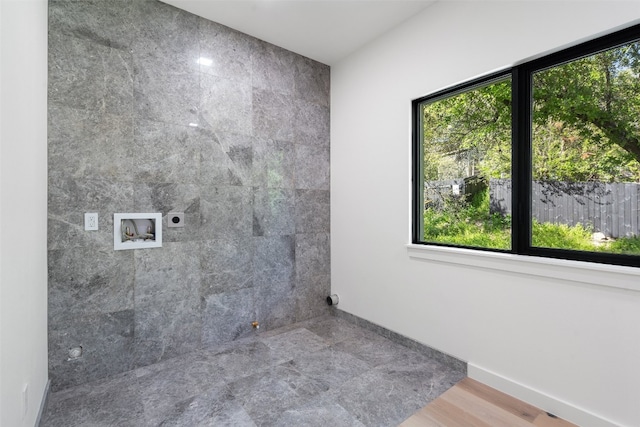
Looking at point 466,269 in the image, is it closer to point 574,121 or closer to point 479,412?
point 479,412

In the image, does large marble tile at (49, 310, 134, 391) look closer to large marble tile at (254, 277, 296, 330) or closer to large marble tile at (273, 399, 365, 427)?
large marble tile at (254, 277, 296, 330)

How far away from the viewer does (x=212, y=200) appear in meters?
2.62

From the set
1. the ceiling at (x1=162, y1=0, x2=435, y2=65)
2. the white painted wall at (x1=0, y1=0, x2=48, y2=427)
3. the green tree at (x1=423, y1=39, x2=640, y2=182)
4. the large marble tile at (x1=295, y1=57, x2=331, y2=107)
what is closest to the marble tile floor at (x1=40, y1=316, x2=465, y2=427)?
the white painted wall at (x1=0, y1=0, x2=48, y2=427)

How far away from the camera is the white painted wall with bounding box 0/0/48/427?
1.09m

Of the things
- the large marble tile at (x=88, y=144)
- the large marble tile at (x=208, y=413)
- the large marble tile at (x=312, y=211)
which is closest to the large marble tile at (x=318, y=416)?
the large marble tile at (x=208, y=413)

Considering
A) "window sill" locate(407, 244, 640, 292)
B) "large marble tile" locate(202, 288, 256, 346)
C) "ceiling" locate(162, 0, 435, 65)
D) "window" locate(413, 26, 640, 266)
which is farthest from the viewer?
"large marble tile" locate(202, 288, 256, 346)

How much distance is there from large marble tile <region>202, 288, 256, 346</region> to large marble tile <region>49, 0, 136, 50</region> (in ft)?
6.74

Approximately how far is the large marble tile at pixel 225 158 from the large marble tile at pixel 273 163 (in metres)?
0.07

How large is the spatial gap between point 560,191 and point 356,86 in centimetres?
200

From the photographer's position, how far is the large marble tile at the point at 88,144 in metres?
2.00

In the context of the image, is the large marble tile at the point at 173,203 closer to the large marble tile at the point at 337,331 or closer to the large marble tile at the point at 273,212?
the large marble tile at the point at 273,212

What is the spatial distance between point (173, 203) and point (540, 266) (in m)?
2.56

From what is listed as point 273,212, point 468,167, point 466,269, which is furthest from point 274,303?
point 468,167

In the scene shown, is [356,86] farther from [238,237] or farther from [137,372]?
[137,372]
